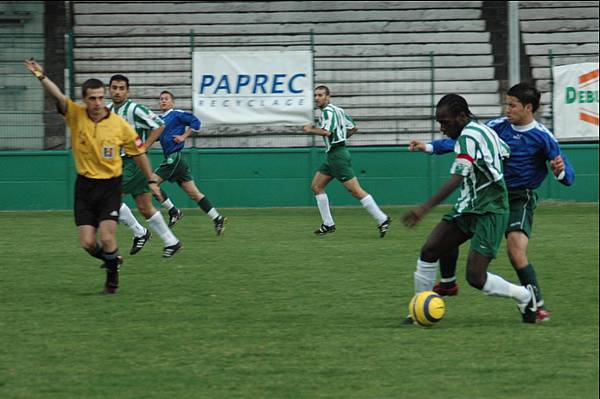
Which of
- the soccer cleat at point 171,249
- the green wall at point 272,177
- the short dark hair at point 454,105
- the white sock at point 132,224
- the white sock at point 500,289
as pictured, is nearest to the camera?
the short dark hair at point 454,105

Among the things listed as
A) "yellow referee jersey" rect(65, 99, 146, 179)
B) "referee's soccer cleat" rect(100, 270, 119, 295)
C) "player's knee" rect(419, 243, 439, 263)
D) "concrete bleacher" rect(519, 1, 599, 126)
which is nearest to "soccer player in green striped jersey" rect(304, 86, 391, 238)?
"referee's soccer cleat" rect(100, 270, 119, 295)

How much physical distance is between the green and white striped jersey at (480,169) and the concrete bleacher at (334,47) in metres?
12.0

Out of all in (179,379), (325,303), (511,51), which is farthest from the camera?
(511,51)

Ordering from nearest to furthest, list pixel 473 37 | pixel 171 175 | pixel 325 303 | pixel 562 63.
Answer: pixel 325 303
pixel 171 175
pixel 562 63
pixel 473 37

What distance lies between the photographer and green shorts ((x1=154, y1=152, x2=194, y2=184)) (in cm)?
1498

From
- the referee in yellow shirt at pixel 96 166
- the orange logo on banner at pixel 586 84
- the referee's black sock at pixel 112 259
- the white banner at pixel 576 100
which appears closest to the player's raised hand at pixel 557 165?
the referee in yellow shirt at pixel 96 166

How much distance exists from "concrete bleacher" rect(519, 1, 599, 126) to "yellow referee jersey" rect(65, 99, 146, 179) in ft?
44.0

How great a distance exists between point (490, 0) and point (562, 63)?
386 centimetres

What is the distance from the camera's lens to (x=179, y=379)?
6.51 metres

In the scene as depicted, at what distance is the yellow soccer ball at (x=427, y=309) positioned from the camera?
791cm

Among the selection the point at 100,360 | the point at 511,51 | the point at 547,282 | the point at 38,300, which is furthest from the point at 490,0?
the point at 100,360

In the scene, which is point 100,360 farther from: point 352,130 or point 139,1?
point 139,1

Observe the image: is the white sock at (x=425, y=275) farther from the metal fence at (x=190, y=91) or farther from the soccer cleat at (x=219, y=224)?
the metal fence at (x=190, y=91)

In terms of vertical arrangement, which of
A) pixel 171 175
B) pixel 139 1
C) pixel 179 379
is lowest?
pixel 179 379
